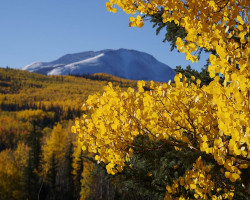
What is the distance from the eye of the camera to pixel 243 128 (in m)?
2.00

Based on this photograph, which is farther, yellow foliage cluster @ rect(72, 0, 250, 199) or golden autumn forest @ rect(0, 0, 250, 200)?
yellow foliage cluster @ rect(72, 0, 250, 199)

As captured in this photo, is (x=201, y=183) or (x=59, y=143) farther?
(x=59, y=143)

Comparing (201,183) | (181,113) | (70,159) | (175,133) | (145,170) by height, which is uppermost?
(181,113)

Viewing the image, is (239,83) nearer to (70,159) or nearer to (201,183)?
(201,183)

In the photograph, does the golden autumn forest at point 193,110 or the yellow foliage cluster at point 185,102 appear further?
the yellow foliage cluster at point 185,102

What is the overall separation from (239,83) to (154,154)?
2.49 meters

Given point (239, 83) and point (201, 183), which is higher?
point (239, 83)

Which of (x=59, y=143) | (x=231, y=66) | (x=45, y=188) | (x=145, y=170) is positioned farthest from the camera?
(x=59, y=143)

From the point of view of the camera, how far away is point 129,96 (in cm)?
309

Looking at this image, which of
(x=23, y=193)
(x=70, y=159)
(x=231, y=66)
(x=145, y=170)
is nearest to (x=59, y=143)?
(x=70, y=159)

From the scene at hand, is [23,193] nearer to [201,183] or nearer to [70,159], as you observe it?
[70,159]

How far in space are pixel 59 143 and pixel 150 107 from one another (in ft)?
181

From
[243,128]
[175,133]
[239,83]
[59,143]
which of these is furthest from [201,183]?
[59,143]

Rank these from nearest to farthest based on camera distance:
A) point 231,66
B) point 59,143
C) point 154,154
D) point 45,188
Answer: point 231,66 < point 154,154 < point 45,188 < point 59,143
